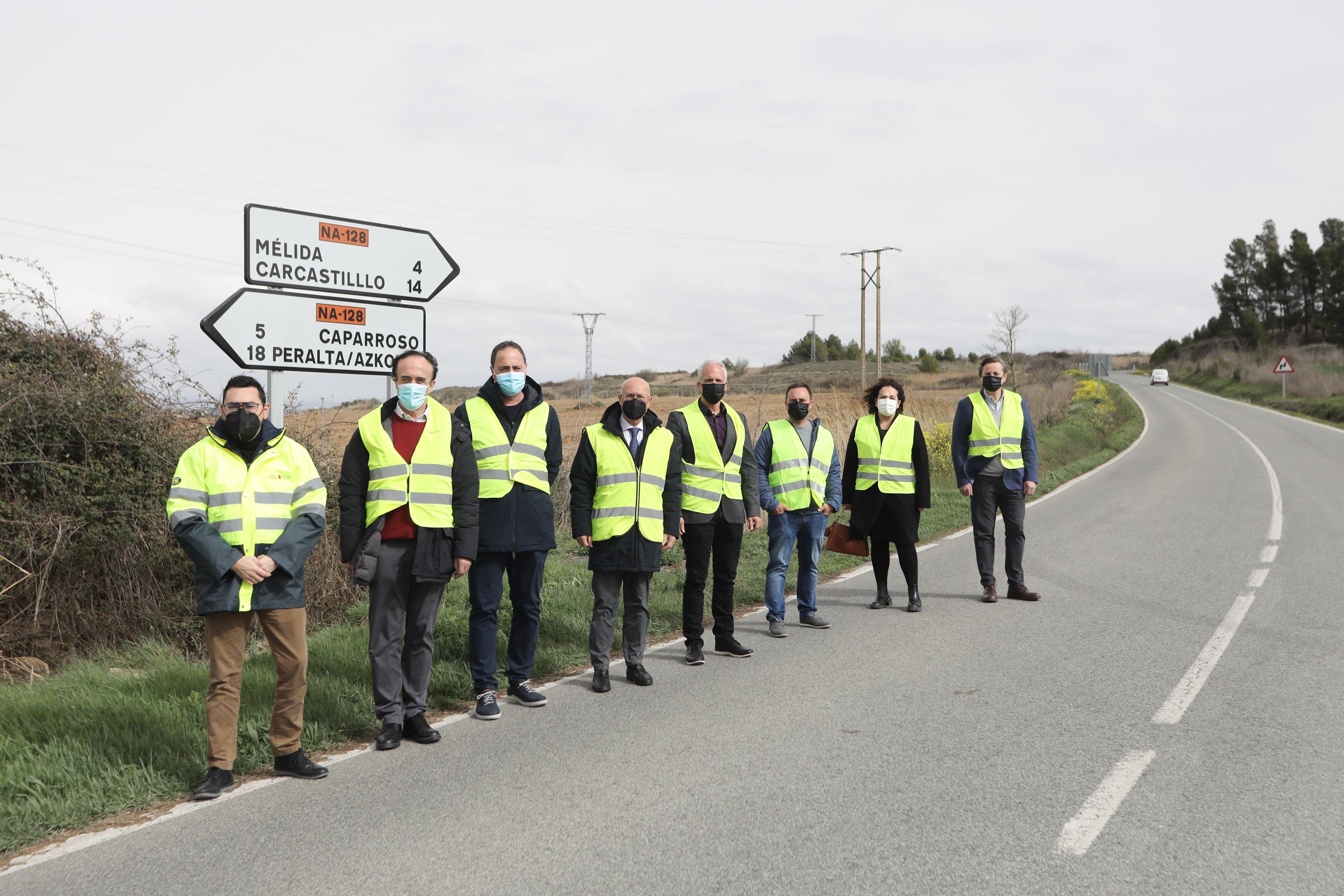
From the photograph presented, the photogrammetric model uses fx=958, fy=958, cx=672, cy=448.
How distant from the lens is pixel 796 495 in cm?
750

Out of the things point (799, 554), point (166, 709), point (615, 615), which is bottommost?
point (166, 709)

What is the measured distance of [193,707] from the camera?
5152mm

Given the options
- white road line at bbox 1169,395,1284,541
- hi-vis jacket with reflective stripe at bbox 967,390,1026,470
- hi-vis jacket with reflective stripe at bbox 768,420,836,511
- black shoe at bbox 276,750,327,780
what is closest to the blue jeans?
hi-vis jacket with reflective stripe at bbox 768,420,836,511

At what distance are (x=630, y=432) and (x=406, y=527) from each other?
5.53ft

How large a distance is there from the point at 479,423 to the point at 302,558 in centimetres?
137

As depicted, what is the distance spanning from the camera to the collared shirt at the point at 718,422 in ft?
22.0

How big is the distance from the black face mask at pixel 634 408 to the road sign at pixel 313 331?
7.84ft

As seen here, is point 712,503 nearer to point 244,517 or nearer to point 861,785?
point 861,785

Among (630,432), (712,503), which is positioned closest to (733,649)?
(712,503)

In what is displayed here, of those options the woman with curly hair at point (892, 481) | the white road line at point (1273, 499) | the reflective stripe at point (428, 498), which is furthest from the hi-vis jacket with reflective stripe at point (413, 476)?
the white road line at point (1273, 499)

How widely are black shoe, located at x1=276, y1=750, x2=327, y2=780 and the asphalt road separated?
0.09 meters

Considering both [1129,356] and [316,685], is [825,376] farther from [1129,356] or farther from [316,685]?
[1129,356]

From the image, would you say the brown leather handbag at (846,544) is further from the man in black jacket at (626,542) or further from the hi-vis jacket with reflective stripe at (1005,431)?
the man in black jacket at (626,542)

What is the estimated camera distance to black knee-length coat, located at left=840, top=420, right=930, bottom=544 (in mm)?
8242
